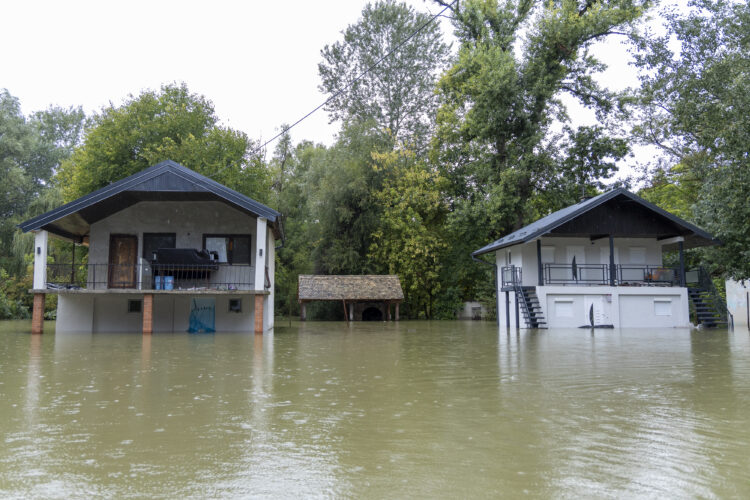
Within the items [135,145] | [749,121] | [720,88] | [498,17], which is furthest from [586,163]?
[135,145]

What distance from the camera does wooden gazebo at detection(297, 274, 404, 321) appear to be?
111ft

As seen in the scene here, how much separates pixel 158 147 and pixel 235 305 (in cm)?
1356

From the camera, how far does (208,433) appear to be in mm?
4734

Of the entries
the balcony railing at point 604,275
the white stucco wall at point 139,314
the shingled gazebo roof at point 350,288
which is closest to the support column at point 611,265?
the balcony railing at point 604,275

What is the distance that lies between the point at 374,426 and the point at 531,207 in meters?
34.1

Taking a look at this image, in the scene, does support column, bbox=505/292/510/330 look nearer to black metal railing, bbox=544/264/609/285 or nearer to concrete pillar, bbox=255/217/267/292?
black metal railing, bbox=544/264/609/285

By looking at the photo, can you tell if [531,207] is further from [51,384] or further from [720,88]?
[51,384]

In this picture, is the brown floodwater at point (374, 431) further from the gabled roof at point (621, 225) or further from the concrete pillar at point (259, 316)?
the gabled roof at point (621, 225)

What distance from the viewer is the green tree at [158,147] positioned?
3181 cm

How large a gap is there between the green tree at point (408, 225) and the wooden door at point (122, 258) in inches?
746

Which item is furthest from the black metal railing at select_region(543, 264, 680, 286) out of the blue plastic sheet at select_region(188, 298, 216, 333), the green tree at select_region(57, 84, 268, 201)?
the green tree at select_region(57, 84, 268, 201)

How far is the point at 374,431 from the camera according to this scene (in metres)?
4.83

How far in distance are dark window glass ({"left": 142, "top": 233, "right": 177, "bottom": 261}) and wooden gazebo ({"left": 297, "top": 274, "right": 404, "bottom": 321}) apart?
1249cm

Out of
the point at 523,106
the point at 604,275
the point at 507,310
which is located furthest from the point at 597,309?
the point at 523,106
